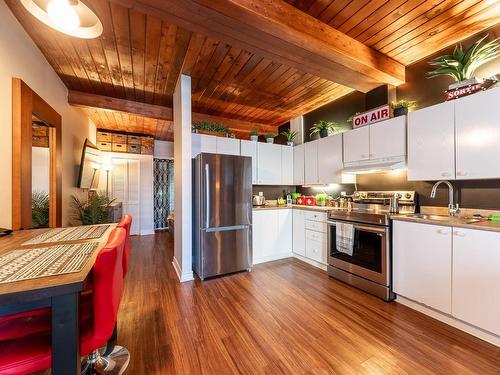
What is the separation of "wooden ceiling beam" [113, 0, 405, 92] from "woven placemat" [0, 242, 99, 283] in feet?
5.52

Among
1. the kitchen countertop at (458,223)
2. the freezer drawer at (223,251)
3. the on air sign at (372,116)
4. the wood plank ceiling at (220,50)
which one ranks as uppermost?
the wood plank ceiling at (220,50)

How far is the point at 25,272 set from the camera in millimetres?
888

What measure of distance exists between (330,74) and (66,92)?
373 cm

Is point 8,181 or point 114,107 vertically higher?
point 114,107

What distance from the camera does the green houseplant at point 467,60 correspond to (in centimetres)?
194

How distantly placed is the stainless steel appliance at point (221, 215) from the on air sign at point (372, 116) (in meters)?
1.60

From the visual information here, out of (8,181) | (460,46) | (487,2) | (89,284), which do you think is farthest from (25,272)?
(460,46)

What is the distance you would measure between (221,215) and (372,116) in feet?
7.79

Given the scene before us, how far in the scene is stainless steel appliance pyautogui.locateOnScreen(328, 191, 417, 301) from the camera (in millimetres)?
2203

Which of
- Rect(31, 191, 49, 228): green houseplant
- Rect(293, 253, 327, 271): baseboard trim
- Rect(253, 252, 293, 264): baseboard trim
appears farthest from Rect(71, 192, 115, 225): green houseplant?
Rect(293, 253, 327, 271): baseboard trim

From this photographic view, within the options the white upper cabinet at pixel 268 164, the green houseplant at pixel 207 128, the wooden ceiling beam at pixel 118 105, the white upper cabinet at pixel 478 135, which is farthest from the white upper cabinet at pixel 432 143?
the wooden ceiling beam at pixel 118 105

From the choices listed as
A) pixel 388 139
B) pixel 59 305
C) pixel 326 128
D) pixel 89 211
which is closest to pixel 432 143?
pixel 388 139

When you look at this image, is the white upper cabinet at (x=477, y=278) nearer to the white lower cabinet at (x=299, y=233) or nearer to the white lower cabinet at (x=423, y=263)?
the white lower cabinet at (x=423, y=263)

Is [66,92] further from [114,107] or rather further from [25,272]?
[25,272]
